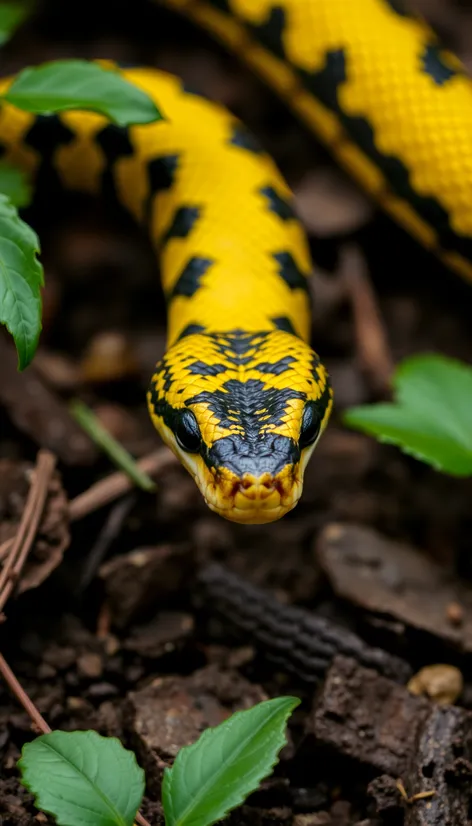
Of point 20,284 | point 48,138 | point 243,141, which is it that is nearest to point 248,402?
point 20,284

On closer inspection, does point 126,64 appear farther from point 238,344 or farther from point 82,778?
point 82,778

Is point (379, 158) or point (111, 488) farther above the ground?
point (379, 158)

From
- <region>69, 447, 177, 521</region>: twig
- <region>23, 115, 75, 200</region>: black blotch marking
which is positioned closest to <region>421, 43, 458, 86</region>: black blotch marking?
<region>23, 115, 75, 200</region>: black blotch marking

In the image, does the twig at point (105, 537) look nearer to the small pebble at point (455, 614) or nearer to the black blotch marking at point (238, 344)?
the black blotch marking at point (238, 344)

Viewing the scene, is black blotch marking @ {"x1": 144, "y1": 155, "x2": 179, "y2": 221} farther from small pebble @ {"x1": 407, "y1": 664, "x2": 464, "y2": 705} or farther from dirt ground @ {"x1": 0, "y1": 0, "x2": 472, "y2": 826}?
small pebble @ {"x1": 407, "y1": 664, "x2": 464, "y2": 705}

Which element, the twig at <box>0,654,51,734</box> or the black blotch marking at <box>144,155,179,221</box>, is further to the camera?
the black blotch marking at <box>144,155,179,221</box>

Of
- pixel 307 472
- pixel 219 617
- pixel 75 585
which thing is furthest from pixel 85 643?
pixel 307 472

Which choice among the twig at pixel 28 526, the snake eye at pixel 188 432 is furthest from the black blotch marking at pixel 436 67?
the twig at pixel 28 526
